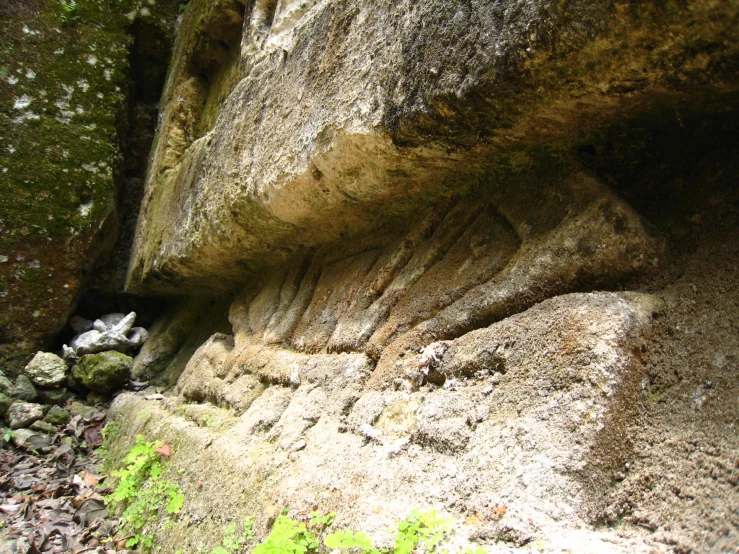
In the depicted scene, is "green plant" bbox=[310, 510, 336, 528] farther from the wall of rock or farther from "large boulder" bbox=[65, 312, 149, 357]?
"large boulder" bbox=[65, 312, 149, 357]

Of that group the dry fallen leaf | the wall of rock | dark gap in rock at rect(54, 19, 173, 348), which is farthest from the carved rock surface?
dark gap in rock at rect(54, 19, 173, 348)

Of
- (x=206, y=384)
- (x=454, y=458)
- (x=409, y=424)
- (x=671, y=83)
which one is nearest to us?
(x=671, y=83)

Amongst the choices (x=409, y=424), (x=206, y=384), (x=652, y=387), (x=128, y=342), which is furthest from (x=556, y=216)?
(x=128, y=342)

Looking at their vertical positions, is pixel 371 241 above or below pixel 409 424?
above

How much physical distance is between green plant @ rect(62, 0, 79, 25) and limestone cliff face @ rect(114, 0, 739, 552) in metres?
2.57

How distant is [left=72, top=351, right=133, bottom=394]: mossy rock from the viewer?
10.9ft

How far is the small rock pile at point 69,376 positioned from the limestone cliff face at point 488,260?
1444 mm

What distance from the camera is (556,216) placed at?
1.34 meters

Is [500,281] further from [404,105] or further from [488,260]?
[404,105]

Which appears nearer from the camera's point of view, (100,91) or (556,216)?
(556,216)

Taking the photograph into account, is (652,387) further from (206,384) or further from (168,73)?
(168,73)

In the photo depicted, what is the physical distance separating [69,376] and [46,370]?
155mm

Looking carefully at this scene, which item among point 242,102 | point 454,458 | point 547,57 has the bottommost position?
point 454,458

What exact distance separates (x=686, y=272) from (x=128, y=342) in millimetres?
3580
